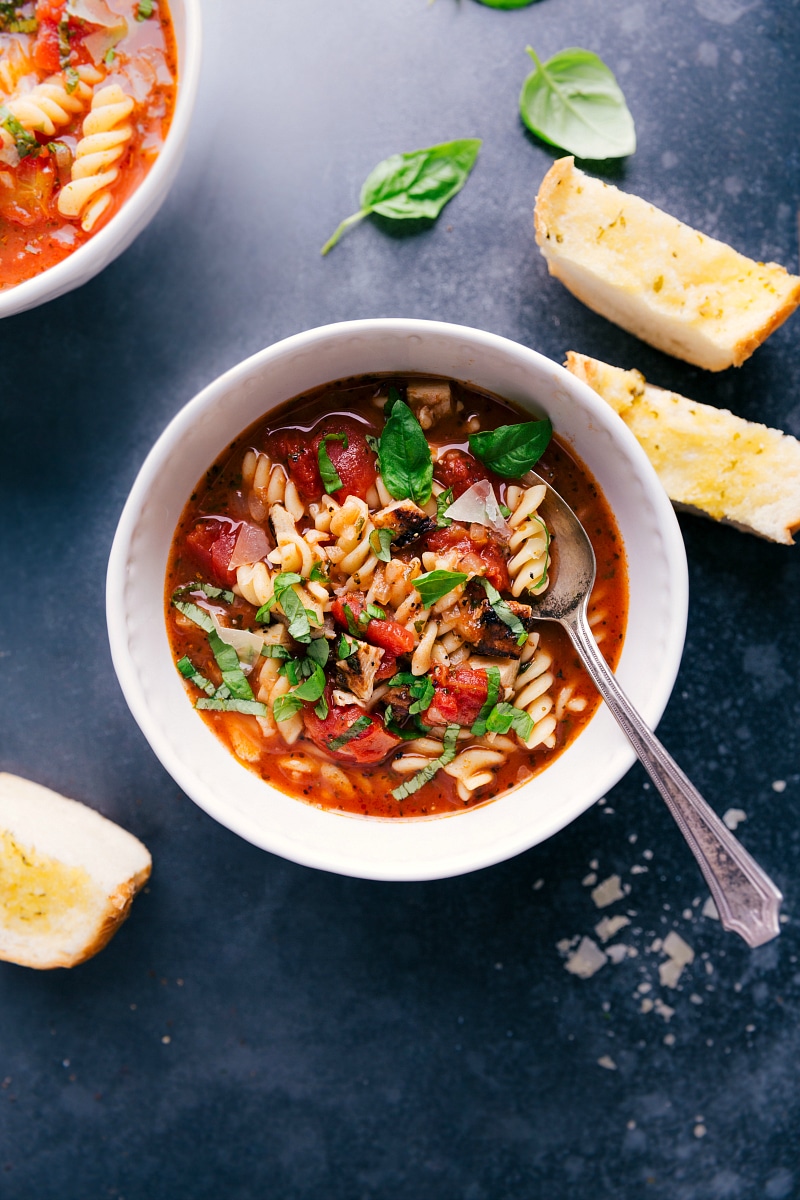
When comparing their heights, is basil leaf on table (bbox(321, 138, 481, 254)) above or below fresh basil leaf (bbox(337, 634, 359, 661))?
above

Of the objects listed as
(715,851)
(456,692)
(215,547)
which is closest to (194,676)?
(215,547)

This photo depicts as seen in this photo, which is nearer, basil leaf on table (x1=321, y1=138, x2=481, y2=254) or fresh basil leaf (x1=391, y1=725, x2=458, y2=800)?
fresh basil leaf (x1=391, y1=725, x2=458, y2=800)

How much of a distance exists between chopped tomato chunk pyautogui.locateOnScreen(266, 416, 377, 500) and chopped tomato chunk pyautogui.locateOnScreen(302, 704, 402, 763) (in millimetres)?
785

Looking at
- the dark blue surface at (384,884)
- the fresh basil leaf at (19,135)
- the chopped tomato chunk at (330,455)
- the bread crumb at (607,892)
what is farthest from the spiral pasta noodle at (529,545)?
the fresh basil leaf at (19,135)

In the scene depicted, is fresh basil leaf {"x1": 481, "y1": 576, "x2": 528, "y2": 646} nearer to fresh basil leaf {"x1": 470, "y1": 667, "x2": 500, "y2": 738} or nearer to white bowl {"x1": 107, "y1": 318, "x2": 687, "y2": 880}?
fresh basil leaf {"x1": 470, "y1": 667, "x2": 500, "y2": 738}

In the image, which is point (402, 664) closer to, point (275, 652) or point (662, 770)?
point (275, 652)

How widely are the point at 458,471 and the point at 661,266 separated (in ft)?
4.11

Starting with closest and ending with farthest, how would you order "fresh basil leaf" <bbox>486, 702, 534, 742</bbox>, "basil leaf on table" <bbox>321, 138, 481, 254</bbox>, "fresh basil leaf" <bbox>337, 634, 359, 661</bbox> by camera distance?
1. "fresh basil leaf" <bbox>337, 634, 359, 661</bbox>
2. "fresh basil leaf" <bbox>486, 702, 534, 742</bbox>
3. "basil leaf on table" <bbox>321, 138, 481, 254</bbox>

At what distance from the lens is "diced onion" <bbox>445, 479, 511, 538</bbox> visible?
322cm

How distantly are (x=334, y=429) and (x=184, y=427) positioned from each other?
60 cm

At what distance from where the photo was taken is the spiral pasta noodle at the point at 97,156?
3.40 metres

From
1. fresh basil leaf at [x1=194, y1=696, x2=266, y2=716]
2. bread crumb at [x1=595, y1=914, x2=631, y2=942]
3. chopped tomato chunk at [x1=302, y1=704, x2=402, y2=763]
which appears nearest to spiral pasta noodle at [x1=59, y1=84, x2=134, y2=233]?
fresh basil leaf at [x1=194, y1=696, x2=266, y2=716]

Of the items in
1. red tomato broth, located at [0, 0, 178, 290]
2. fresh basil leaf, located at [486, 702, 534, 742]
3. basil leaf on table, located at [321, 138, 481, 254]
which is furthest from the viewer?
basil leaf on table, located at [321, 138, 481, 254]

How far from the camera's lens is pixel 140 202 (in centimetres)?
332
